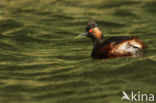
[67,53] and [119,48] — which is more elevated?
[119,48]

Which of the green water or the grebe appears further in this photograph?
the grebe

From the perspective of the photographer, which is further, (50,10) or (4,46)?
(50,10)

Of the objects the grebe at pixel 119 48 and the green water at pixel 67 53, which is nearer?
the green water at pixel 67 53

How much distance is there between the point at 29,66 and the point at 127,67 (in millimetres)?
2180

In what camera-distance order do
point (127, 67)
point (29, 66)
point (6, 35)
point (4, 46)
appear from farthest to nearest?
point (6, 35)
point (4, 46)
point (29, 66)
point (127, 67)

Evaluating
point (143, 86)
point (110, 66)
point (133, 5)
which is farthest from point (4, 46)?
point (133, 5)

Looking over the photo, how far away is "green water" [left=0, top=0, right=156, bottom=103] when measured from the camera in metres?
7.37

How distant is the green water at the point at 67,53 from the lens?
24.2ft

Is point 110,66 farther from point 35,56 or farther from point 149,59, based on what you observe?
point 35,56

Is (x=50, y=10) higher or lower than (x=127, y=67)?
higher

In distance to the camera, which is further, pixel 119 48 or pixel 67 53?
pixel 67 53

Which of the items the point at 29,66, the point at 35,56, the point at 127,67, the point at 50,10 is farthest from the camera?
the point at 50,10

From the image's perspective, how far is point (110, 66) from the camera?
8.45 m

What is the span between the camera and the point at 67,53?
34.4 feet
